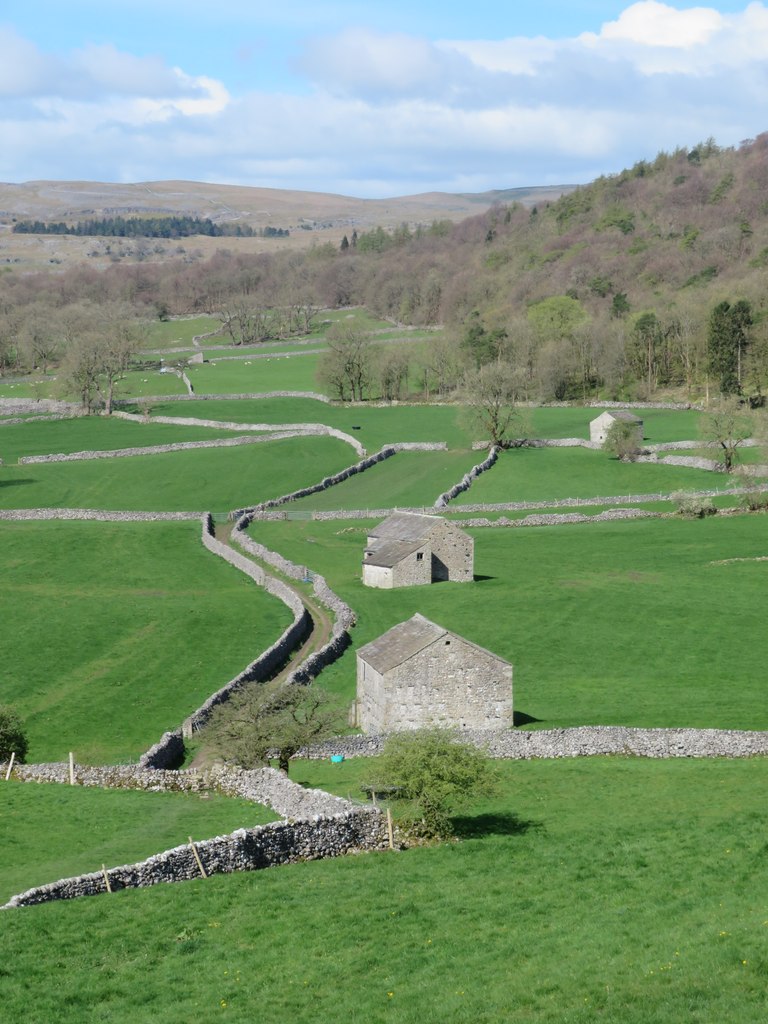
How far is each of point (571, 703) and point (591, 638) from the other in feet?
33.0

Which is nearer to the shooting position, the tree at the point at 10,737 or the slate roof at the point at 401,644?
the tree at the point at 10,737

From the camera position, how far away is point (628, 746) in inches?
1647

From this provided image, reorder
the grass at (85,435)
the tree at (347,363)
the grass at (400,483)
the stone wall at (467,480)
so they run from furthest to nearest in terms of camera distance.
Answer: the tree at (347,363)
the grass at (85,435)
the grass at (400,483)
the stone wall at (467,480)

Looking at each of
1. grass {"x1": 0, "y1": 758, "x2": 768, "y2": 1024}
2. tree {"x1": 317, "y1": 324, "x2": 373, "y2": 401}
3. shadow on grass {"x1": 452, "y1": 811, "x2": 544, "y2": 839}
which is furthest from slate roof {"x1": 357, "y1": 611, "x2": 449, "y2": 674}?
tree {"x1": 317, "y1": 324, "x2": 373, "y2": 401}

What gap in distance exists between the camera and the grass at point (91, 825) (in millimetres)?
28766

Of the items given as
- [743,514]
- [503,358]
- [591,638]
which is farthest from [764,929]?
[503,358]

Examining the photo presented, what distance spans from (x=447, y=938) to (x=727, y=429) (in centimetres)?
8378

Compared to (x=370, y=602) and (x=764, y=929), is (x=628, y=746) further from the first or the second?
(x=370, y=602)

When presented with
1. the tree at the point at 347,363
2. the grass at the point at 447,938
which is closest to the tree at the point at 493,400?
the tree at the point at 347,363

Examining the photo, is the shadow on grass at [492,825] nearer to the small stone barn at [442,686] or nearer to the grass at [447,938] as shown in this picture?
the grass at [447,938]

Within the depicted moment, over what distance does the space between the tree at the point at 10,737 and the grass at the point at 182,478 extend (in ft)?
186

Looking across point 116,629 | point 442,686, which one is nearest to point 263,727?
point 442,686

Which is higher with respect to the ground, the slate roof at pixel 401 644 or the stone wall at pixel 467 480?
the slate roof at pixel 401 644

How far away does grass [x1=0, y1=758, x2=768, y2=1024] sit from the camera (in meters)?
20.2
